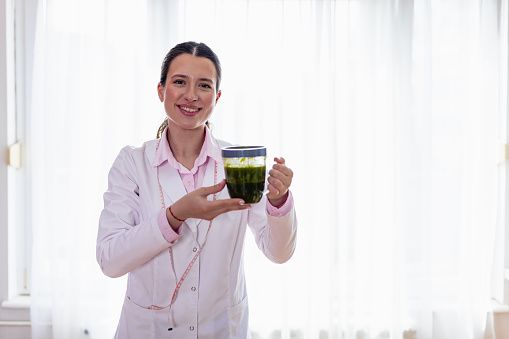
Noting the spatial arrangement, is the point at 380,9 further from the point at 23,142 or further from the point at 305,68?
the point at 23,142

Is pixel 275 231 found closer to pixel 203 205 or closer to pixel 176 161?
pixel 203 205

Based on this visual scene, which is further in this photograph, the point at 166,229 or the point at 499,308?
the point at 499,308

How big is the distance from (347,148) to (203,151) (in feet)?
4.08

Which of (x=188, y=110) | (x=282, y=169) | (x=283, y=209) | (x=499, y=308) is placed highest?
(x=188, y=110)

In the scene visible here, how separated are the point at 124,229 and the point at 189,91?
0.42m

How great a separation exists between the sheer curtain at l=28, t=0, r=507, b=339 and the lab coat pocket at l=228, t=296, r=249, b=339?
0.99m

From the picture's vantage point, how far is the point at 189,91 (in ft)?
4.43

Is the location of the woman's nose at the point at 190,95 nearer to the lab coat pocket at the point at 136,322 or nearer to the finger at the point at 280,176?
the finger at the point at 280,176

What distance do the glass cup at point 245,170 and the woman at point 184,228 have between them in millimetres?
174

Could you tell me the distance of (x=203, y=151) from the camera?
145 centimetres

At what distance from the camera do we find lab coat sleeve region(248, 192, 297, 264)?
4.18 feet

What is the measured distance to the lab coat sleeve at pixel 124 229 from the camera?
1221mm

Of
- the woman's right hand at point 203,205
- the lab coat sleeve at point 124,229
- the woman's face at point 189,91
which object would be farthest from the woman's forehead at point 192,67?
the woman's right hand at point 203,205

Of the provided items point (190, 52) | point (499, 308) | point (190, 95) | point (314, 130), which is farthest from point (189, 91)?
point (499, 308)
